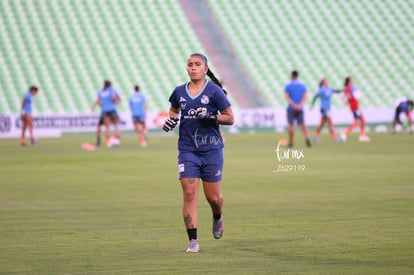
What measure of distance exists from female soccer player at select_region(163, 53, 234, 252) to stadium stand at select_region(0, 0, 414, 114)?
32954mm

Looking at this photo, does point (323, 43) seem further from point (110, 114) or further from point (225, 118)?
point (225, 118)

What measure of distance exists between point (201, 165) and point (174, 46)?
3730 cm

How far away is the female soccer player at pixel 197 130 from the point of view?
1102 centimetres

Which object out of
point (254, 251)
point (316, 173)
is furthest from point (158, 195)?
point (254, 251)

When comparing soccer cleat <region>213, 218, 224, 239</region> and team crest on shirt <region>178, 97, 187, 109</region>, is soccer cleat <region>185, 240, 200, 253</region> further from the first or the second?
team crest on shirt <region>178, 97, 187, 109</region>

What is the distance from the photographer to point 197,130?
11.1m

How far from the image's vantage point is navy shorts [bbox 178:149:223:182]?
11.1m

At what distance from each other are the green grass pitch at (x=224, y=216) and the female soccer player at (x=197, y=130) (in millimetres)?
671

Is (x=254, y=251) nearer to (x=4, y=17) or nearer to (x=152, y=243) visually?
(x=152, y=243)

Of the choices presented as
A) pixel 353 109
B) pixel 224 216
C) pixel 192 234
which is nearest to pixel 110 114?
pixel 353 109

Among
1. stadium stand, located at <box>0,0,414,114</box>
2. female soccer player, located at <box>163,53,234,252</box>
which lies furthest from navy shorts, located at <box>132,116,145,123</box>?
female soccer player, located at <box>163,53,234,252</box>

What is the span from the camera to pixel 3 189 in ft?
62.5

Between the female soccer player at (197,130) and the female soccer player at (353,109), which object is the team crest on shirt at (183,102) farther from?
the female soccer player at (353,109)

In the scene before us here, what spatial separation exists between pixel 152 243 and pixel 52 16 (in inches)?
1467
